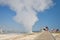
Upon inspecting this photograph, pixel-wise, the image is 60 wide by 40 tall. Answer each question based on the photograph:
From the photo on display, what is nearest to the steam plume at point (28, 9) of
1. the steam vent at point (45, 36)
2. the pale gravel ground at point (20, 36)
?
the pale gravel ground at point (20, 36)

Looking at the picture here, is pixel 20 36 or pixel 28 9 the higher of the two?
pixel 28 9

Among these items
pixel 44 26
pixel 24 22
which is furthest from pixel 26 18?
pixel 44 26

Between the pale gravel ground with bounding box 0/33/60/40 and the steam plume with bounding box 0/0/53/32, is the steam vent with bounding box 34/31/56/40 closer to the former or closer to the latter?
the pale gravel ground with bounding box 0/33/60/40

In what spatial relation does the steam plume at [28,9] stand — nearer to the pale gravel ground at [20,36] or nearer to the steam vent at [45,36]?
the pale gravel ground at [20,36]

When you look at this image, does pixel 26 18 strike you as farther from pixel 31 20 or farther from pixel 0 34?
pixel 0 34

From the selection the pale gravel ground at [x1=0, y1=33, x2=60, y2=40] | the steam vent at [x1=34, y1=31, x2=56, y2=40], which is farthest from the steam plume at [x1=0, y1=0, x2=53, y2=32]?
the steam vent at [x1=34, y1=31, x2=56, y2=40]

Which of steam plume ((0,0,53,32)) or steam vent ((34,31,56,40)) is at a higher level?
steam plume ((0,0,53,32))

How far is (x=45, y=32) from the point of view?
387cm

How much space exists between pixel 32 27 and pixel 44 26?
0.25m

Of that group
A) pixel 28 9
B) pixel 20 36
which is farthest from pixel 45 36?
pixel 28 9

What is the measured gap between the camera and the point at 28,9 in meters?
3.94

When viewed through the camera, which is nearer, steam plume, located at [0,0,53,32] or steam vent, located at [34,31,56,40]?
steam vent, located at [34,31,56,40]

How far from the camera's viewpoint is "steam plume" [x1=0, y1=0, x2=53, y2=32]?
12.9 feet

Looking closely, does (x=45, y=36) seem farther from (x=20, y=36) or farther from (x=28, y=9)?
(x=28, y=9)
